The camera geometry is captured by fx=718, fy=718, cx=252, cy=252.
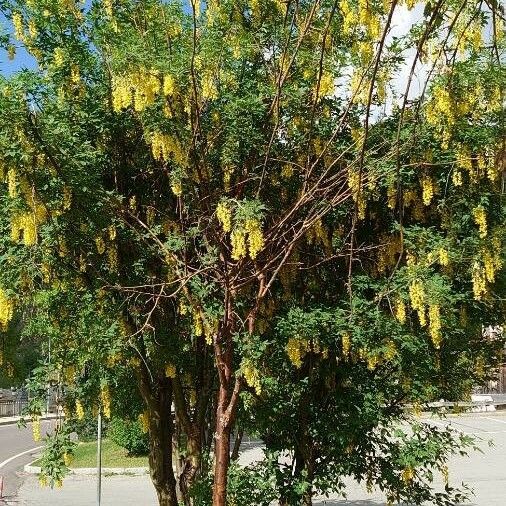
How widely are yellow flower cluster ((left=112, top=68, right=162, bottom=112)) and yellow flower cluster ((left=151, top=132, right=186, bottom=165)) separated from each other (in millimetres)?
271

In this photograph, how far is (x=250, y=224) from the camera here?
5227 mm

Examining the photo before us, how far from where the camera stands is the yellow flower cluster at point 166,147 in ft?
18.8

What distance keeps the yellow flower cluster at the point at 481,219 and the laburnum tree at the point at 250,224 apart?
0.03m

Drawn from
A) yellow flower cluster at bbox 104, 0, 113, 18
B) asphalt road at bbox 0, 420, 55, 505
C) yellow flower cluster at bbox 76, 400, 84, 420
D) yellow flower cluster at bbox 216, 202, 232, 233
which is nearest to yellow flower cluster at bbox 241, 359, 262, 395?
yellow flower cluster at bbox 216, 202, 232, 233

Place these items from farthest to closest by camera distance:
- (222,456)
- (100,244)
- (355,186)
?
(100,244), (222,456), (355,186)

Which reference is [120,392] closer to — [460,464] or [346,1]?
[346,1]

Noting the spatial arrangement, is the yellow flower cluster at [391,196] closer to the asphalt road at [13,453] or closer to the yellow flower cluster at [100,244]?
the yellow flower cluster at [100,244]

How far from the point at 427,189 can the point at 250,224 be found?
1.99m

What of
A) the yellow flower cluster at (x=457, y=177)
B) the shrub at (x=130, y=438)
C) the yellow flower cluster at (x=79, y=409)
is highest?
the yellow flower cluster at (x=457, y=177)

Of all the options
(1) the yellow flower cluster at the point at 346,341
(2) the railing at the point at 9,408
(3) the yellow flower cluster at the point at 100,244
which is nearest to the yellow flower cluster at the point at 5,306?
(3) the yellow flower cluster at the point at 100,244

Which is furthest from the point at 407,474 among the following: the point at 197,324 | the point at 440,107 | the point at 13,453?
the point at 13,453

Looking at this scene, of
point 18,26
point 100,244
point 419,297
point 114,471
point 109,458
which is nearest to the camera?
point 419,297

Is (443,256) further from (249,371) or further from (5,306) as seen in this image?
(5,306)

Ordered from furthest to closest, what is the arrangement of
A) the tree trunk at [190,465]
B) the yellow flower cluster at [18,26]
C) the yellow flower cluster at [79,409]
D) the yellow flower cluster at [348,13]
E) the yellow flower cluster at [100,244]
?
the tree trunk at [190,465]
the yellow flower cluster at [79,409]
the yellow flower cluster at [18,26]
the yellow flower cluster at [100,244]
the yellow flower cluster at [348,13]
